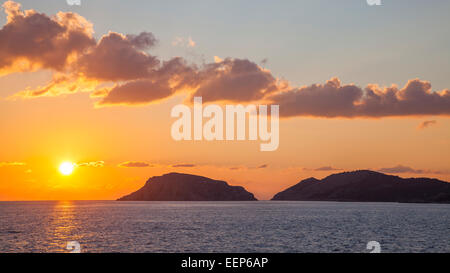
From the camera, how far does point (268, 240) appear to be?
75.1 metres

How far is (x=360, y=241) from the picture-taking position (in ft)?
248
